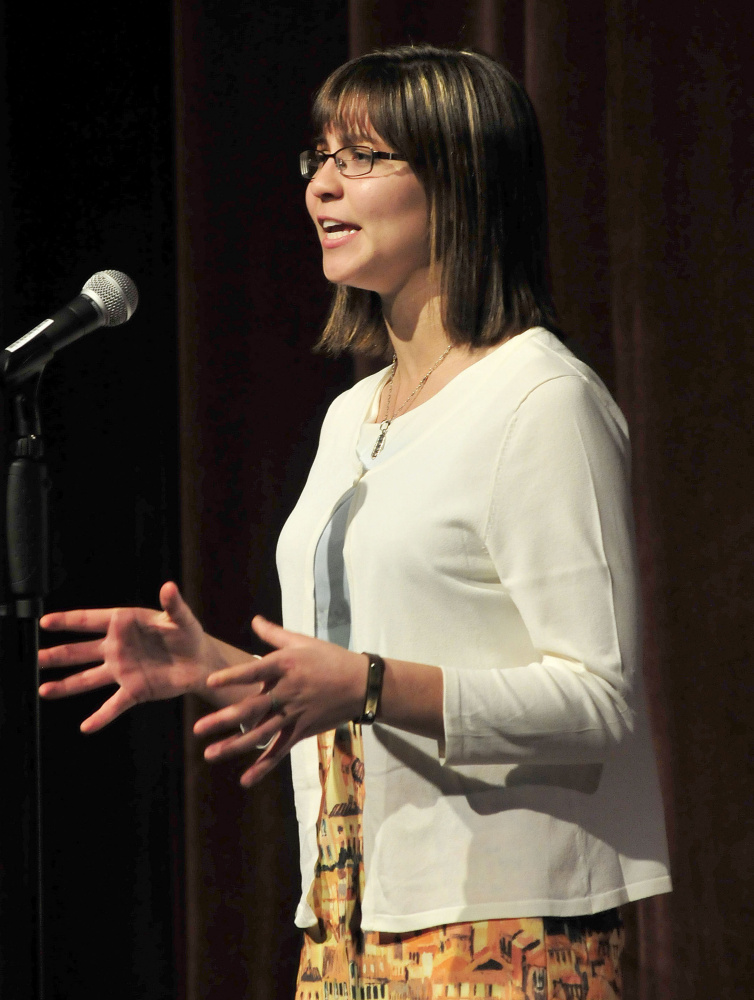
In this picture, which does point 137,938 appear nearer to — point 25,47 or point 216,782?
point 216,782

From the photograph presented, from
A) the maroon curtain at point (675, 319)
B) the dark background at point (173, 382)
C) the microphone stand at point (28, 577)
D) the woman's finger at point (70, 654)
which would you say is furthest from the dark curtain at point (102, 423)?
the woman's finger at point (70, 654)

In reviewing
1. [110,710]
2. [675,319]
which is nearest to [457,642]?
[110,710]

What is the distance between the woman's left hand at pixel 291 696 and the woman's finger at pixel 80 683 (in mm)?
114

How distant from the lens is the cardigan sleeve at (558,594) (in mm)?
1082

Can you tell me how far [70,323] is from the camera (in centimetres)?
120

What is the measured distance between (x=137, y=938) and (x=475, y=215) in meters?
1.53

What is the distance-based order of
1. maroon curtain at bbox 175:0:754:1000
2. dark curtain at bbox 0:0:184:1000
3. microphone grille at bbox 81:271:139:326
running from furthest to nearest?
dark curtain at bbox 0:0:184:1000, maroon curtain at bbox 175:0:754:1000, microphone grille at bbox 81:271:139:326

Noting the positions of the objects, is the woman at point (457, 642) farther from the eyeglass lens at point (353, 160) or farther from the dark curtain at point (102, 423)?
the dark curtain at point (102, 423)

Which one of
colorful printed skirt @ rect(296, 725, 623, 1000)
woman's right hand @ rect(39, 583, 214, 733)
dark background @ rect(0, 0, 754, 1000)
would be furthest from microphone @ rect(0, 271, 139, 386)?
dark background @ rect(0, 0, 754, 1000)

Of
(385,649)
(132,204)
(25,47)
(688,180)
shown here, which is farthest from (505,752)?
(25,47)

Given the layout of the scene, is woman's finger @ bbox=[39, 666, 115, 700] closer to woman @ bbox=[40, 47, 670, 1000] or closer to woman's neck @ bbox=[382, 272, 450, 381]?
woman @ bbox=[40, 47, 670, 1000]

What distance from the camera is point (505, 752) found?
109 cm

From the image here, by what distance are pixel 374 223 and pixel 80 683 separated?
61cm

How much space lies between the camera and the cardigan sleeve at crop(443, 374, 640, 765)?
42.6 inches
